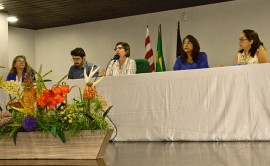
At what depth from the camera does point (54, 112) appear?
2316 millimetres

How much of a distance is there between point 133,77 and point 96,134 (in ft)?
4.86

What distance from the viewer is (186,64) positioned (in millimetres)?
4215

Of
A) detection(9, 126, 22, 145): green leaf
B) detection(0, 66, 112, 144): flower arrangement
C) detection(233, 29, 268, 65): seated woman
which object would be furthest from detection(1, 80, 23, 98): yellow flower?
detection(233, 29, 268, 65): seated woman

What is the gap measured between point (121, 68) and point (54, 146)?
7.29 feet

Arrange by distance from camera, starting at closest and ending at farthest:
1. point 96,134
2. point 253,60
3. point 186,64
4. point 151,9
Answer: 1. point 96,134
2. point 253,60
3. point 186,64
4. point 151,9

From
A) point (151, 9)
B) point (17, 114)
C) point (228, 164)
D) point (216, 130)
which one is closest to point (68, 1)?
point (151, 9)

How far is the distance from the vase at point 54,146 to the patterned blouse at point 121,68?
6.81 feet

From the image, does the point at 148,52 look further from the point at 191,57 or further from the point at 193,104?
the point at 193,104

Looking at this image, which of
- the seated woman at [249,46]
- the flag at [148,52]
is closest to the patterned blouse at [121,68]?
the seated woman at [249,46]

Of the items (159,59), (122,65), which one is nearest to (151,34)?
(159,59)

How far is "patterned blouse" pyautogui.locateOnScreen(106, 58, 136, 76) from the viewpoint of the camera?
172 inches

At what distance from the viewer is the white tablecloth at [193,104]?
10.6 ft

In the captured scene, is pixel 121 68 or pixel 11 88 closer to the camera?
pixel 11 88

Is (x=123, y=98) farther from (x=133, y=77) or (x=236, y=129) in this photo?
(x=236, y=129)
